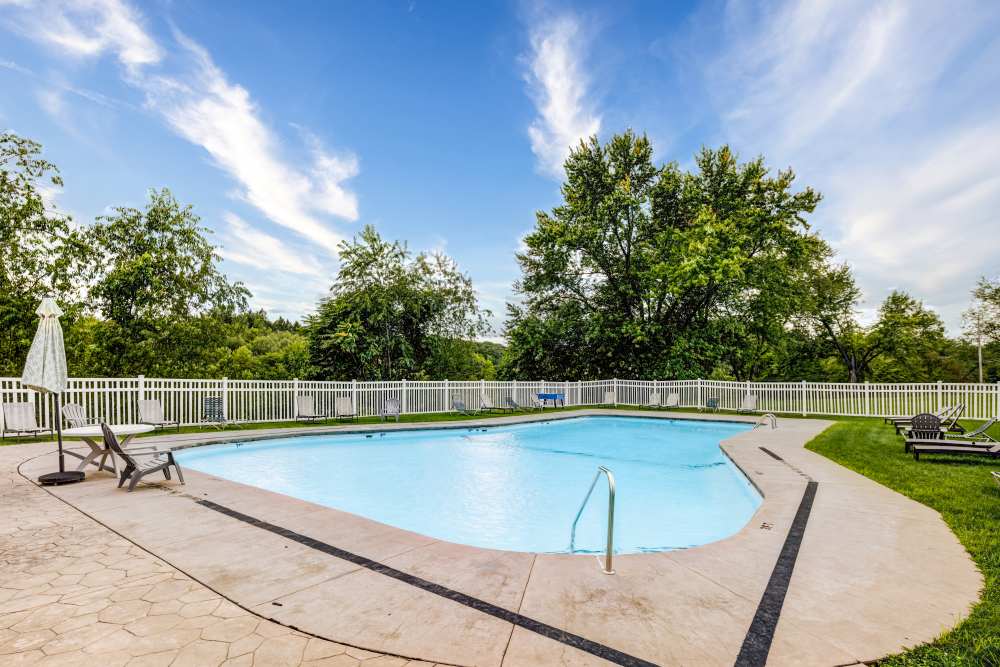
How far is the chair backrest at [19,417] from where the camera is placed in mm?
9055

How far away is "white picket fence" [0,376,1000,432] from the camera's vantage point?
10820mm

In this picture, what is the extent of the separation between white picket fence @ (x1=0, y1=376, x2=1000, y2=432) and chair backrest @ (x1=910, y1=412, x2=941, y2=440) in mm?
8249

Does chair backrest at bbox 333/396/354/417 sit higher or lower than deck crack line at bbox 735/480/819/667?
lower

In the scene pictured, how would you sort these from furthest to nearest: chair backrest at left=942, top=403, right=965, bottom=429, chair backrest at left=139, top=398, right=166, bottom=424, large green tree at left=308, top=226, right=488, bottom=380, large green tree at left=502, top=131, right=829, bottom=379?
large green tree at left=502, top=131, right=829, bottom=379
large green tree at left=308, top=226, right=488, bottom=380
chair backrest at left=942, top=403, right=965, bottom=429
chair backrest at left=139, top=398, right=166, bottom=424

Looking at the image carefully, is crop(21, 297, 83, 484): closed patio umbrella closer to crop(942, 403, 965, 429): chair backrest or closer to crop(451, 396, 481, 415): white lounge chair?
crop(451, 396, 481, 415): white lounge chair

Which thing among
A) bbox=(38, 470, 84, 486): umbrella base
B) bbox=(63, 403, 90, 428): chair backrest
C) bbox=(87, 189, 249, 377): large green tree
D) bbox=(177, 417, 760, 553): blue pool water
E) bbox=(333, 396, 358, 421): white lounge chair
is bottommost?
bbox=(177, 417, 760, 553): blue pool water

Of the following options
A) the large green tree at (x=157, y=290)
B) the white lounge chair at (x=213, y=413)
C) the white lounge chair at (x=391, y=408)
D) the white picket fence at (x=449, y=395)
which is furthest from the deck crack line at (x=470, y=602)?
the large green tree at (x=157, y=290)

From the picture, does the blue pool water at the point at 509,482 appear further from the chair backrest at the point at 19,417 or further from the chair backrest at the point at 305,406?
the chair backrest at the point at 19,417

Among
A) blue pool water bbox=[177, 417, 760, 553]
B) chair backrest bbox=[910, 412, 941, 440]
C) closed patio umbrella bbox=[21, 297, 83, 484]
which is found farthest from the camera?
chair backrest bbox=[910, 412, 941, 440]

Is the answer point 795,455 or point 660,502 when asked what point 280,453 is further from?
point 795,455

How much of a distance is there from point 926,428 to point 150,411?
51.6 feet

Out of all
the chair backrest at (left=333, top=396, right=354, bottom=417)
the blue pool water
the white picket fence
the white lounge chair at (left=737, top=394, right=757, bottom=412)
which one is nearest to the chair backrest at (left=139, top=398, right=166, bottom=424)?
the white picket fence

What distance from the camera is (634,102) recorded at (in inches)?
568

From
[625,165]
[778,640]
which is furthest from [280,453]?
[625,165]
